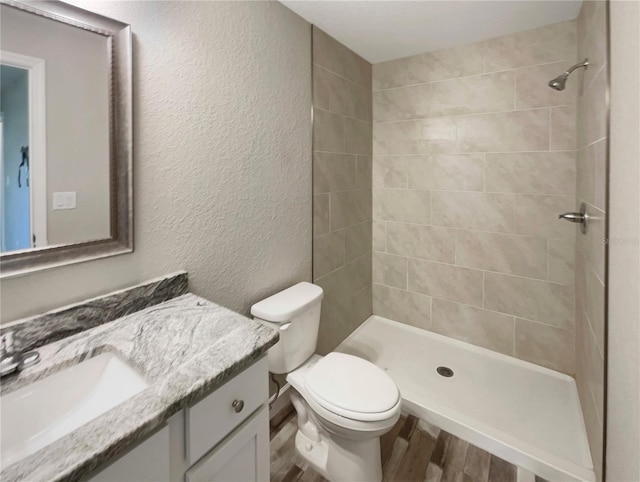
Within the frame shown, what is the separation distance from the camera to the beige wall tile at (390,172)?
2.44 metres

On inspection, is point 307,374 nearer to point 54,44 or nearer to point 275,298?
point 275,298

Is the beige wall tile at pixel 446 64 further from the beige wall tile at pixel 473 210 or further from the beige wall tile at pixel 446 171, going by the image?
the beige wall tile at pixel 473 210

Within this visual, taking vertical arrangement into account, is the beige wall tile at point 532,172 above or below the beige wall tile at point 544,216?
above

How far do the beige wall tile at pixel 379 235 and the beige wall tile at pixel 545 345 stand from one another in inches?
41.8

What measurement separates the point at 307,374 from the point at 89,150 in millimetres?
1197

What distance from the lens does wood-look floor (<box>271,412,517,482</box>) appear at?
4.68 feet

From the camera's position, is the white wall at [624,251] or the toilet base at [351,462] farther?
the toilet base at [351,462]

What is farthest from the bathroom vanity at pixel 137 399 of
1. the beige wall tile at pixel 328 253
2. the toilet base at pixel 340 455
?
the beige wall tile at pixel 328 253

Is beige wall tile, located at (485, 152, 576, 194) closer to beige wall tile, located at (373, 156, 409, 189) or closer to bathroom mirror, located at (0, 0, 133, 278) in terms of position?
beige wall tile, located at (373, 156, 409, 189)

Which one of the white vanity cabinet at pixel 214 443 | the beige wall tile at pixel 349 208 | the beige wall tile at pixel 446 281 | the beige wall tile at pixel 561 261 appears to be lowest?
the white vanity cabinet at pixel 214 443

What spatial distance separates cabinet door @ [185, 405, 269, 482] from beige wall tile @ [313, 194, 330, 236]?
1206mm

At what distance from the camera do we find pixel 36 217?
3.05 ft

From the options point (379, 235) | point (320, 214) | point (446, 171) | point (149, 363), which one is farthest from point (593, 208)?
point (149, 363)

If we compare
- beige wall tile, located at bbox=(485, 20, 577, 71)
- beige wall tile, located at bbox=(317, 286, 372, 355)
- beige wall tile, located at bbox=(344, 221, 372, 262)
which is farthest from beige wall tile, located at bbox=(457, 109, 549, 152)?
beige wall tile, located at bbox=(317, 286, 372, 355)
